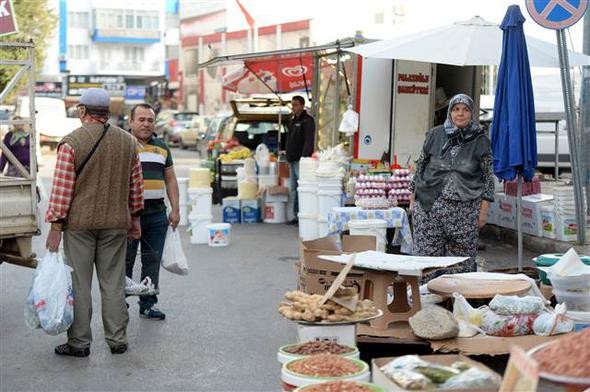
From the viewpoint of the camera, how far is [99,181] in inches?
263

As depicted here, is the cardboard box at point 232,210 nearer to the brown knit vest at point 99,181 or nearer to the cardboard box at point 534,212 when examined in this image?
the cardboard box at point 534,212

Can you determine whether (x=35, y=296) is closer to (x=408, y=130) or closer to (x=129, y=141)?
(x=129, y=141)

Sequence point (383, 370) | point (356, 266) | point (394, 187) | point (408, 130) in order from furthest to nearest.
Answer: point (408, 130) → point (394, 187) → point (356, 266) → point (383, 370)

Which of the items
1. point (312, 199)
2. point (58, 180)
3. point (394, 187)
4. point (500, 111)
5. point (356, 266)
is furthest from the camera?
point (312, 199)

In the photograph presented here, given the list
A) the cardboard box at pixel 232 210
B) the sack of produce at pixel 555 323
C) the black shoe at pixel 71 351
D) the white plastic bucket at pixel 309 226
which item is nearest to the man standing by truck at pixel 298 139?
the cardboard box at pixel 232 210

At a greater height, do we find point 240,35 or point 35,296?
point 240,35

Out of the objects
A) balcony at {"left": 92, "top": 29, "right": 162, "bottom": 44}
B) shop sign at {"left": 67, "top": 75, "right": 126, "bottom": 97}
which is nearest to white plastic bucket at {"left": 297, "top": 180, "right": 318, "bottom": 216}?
shop sign at {"left": 67, "top": 75, "right": 126, "bottom": 97}

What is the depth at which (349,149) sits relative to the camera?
1409cm

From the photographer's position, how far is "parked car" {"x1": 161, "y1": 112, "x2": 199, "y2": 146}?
46.4 meters

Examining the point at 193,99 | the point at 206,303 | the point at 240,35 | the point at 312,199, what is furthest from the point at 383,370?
the point at 193,99

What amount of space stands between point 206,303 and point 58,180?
2.76 m

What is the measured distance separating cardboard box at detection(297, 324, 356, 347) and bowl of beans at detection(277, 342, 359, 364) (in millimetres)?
243

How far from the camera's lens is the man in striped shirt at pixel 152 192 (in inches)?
301

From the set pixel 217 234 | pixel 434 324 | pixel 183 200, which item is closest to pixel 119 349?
pixel 434 324
